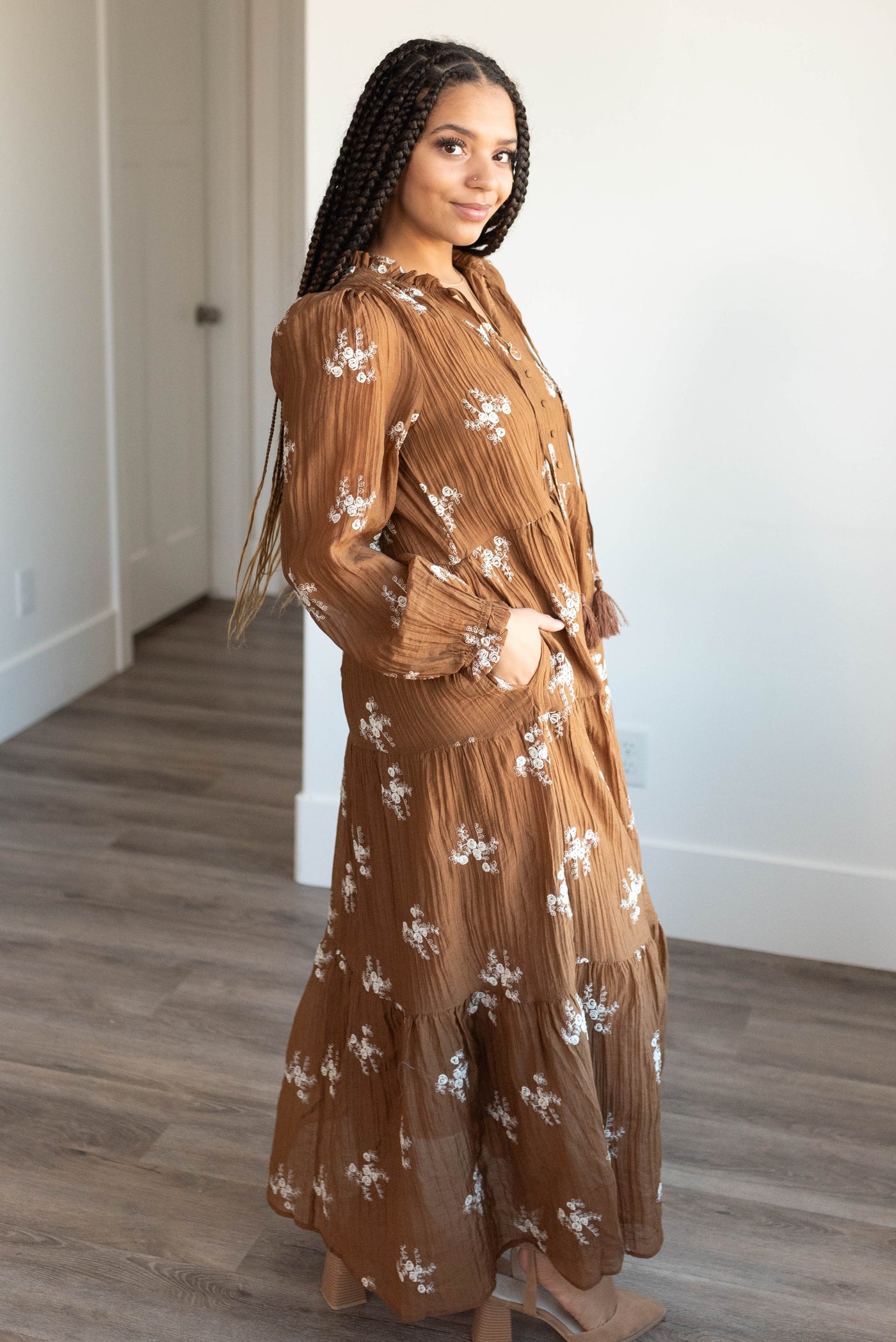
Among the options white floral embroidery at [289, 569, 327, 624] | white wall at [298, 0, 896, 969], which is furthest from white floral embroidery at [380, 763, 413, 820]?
white wall at [298, 0, 896, 969]

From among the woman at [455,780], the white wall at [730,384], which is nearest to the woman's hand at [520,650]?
the woman at [455,780]

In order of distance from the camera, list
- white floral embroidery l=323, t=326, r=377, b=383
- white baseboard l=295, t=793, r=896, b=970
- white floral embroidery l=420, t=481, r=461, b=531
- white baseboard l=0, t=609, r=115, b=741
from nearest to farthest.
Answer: white floral embroidery l=323, t=326, r=377, b=383 < white floral embroidery l=420, t=481, r=461, b=531 < white baseboard l=295, t=793, r=896, b=970 < white baseboard l=0, t=609, r=115, b=741

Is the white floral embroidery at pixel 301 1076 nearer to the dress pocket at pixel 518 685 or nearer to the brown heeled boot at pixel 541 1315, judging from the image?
the brown heeled boot at pixel 541 1315

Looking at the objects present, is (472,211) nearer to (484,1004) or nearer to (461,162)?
(461,162)

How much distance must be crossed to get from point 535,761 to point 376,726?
0.59ft

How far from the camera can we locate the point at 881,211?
7.39ft

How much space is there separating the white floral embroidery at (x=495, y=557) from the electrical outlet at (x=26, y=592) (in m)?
2.57

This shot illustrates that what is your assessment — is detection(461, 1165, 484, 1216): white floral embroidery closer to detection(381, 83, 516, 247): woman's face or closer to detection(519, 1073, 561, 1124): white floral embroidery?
detection(519, 1073, 561, 1124): white floral embroidery

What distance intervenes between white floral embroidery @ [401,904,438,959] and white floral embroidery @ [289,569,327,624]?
1.18 ft

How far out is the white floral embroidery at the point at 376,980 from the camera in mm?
1500

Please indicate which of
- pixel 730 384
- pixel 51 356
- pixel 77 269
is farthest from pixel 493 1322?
pixel 77 269

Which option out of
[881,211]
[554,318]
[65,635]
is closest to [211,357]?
[65,635]

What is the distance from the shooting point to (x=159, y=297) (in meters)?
4.48

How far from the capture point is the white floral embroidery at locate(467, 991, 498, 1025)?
1484 millimetres
